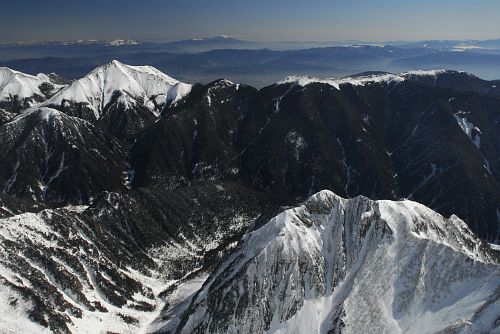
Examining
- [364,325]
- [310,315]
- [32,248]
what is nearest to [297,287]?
[310,315]

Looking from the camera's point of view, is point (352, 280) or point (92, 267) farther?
point (92, 267)

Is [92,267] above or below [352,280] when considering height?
below

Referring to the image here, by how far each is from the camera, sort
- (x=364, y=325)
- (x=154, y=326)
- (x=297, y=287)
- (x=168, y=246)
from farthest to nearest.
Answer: (x=168, y=246) → (x=154, y=326) → (x=297, y=287) → (x=364, y=325)

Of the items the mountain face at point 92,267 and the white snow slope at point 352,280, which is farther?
the mountain face at point 92,267

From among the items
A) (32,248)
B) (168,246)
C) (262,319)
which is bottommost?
(168,246)

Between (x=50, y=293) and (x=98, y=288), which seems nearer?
(x=50, y=293)

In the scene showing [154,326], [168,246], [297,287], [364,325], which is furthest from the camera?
[168,246]

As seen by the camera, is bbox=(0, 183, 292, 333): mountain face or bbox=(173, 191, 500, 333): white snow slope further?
bbox=(0, 183, 292, 333): mountain face

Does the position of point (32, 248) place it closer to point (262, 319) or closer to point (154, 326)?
point (154, 326)
